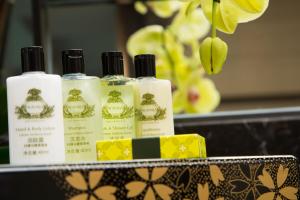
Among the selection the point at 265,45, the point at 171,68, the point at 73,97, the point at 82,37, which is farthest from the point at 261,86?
the point at 73,97

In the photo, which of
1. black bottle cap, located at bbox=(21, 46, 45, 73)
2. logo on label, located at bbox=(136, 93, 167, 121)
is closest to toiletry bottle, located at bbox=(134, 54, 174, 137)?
logo on label, located at bbox=(136, 93, 167, 121)

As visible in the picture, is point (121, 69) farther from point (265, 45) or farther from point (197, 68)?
point (265, 45)

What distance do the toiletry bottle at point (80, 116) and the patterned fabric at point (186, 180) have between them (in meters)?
0.10

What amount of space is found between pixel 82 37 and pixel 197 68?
0.20 meters

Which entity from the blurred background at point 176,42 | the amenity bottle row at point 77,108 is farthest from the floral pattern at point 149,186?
the blurred background at point 176,42

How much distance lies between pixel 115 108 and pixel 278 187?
20cm

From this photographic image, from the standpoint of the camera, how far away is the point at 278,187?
50 cm

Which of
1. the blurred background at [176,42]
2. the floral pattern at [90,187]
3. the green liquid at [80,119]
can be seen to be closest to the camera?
the floral pattern at [90,187]

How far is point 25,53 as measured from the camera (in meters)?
0.55

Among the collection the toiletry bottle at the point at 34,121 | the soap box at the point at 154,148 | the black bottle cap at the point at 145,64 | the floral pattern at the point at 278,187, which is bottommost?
→ the floral pattern at the point at 278,187

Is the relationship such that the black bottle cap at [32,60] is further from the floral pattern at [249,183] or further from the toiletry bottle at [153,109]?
the floral pattern at [249,183]

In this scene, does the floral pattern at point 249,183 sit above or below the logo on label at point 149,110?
below

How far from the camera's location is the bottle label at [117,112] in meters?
0.59

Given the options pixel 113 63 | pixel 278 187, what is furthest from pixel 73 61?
pixel 278 187
